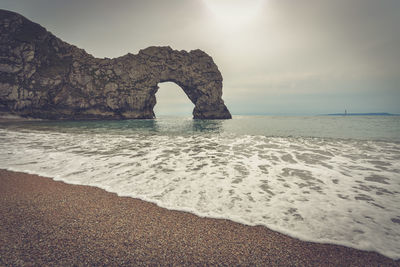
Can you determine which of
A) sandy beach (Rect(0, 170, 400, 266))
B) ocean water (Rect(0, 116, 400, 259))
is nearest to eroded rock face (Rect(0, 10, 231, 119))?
ocean water (Rect(0, 116, 400, 259))

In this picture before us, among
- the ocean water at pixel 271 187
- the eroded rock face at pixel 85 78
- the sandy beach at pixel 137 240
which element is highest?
the eroded rock face at pixel 85 78

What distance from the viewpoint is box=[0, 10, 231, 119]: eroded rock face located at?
45500 mm

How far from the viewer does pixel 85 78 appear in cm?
5531

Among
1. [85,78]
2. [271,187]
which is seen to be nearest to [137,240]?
[271,187]

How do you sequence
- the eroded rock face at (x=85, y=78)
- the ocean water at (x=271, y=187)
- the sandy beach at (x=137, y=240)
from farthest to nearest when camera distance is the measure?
the eroded rock face at (x=85, y=78)
the ocean water at (x=271, y=187)
the sandy beach at (x=137, y=240)

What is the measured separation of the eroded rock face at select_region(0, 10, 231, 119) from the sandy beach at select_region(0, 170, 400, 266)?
6391 centimetres

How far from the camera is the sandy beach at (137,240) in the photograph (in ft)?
7.27

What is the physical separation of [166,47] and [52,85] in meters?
45.0

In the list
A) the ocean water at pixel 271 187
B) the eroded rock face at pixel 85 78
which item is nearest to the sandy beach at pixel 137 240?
the ocean water at pixel 271 187

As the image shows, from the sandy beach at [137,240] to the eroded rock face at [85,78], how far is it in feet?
210

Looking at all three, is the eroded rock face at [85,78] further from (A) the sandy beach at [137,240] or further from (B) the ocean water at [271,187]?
(A) the sandy beach at [137,240]

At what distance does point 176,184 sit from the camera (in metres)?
5.16

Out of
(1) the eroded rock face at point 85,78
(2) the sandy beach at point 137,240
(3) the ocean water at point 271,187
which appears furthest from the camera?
(1) the eroded rock face at point 85,78

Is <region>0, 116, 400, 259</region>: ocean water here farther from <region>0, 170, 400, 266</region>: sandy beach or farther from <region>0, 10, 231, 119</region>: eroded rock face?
<region>0, 10, 231, 119</region>: eroded rock face
